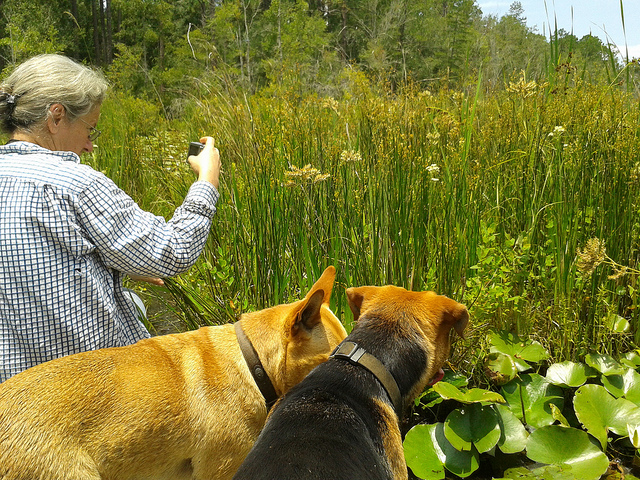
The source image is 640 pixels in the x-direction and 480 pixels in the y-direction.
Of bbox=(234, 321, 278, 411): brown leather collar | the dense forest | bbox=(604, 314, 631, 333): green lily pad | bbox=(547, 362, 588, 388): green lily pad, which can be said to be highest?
the dense forest

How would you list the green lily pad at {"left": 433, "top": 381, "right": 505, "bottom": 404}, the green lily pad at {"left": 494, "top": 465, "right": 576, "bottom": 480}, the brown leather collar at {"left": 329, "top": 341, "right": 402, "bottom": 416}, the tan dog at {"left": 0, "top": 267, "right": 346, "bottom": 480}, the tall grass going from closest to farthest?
the tan dog at {"left": 0, "top": 267, "right": 346, "bottom": 480}
the brown leather collar at {"left": 329, "top": 341, "right": 402, "bottom": 416}
the green lily pad at {"left": 494, "top": 465, "right": 576, "bottom": 480}
the green lily pad at {"left": 433, "top": 381, "right": 505, "bottom": 404}
the tall grass

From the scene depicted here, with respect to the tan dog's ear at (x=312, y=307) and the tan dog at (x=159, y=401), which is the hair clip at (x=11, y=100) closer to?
the tan dog at (x=159, y=401)

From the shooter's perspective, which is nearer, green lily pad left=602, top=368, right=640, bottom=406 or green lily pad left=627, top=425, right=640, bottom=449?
green lily pad left=627, top=425, right=640, bottom=449

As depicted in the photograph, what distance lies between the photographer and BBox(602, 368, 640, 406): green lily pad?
2.47 m

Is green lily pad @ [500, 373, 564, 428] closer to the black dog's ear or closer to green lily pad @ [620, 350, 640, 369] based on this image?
green lily pad @ [620, 350, 640, 369]

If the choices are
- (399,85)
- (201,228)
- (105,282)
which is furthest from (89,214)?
(399,85)

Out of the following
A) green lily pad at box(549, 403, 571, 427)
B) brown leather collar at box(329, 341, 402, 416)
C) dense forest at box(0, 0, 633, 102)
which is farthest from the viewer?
dense forest at box(0, 0, 633, 102)

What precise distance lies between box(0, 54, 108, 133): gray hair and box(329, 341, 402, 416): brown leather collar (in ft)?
5.21

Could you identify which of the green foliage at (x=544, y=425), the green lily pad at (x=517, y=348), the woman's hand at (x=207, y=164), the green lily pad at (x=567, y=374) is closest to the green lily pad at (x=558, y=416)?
the green foliage at (x=544, y=425)

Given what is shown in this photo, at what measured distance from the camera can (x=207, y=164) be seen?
2.49 meters

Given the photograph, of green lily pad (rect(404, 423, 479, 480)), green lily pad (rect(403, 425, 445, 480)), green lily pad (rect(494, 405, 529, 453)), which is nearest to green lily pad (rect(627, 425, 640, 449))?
green lily pad (rect(494, 405, 529, 453))

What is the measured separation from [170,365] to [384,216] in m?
1.43

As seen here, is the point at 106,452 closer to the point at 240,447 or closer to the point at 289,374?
the point at 240,447

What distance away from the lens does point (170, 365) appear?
1.95 meters
